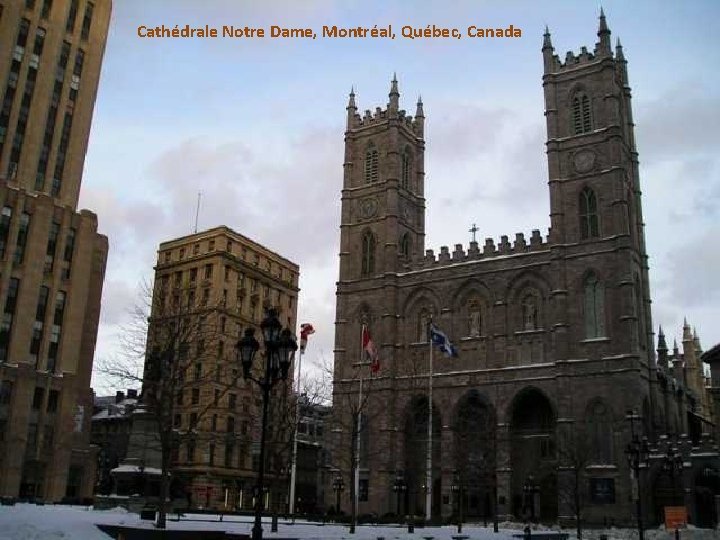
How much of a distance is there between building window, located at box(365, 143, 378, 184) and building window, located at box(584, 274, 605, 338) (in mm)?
25372

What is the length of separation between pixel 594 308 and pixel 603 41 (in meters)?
23.6

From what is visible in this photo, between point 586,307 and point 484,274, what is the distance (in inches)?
381

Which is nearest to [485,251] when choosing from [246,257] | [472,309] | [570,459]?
[472,309]

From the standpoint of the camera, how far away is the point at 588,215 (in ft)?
199

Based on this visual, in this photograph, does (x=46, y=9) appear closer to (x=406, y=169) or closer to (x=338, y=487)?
(x=406, y=169)

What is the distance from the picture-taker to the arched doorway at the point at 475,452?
55.4m

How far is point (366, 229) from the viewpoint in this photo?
73812 millimetres

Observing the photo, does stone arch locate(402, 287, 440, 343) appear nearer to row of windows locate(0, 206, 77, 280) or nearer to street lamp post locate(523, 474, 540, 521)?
street lamp post locate(523, 474, 540, 521)

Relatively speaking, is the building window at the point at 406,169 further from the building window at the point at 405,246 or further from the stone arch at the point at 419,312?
the stone arch at the point at 419,312

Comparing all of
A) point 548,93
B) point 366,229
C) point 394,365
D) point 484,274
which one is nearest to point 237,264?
point 366,229

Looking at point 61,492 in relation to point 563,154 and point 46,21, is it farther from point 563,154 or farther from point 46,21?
point 563,154

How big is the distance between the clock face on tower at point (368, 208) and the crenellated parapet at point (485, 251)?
288 inches

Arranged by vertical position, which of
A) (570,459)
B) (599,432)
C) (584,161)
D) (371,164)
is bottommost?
(570,459)

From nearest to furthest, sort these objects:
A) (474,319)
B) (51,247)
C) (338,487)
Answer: (338,487) < (474,319) < (51,247)
